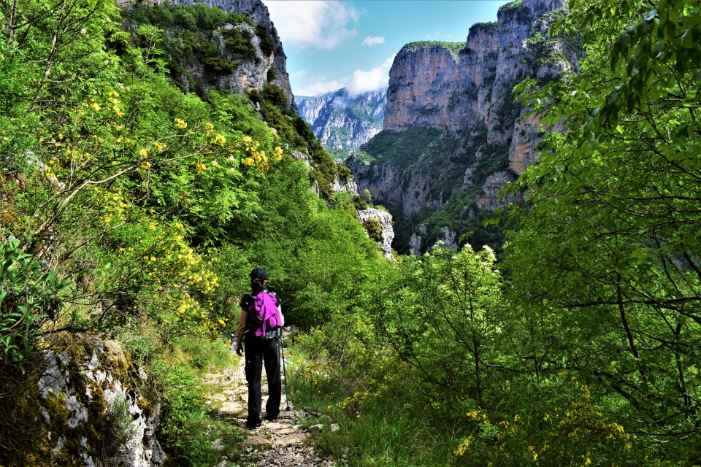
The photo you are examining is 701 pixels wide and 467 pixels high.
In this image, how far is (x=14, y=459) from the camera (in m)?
2.51

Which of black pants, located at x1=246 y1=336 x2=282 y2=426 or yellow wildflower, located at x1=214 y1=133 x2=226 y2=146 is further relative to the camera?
black pants, located at x1=246 y1=336 x2=282 y2=426

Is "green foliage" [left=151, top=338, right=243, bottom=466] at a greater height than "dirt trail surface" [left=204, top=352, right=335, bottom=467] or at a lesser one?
greater

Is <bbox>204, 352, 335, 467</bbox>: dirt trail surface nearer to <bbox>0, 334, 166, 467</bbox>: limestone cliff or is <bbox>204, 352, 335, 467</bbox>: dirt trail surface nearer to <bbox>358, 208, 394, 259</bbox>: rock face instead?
<bbox>0, 334, 166, 467</bbox>: limestone cliff

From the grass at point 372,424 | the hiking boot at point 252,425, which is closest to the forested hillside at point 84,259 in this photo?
the hiking boot at point 252,425

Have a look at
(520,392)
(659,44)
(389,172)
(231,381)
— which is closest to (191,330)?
(231,381)

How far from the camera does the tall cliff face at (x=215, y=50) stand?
31.3 meters

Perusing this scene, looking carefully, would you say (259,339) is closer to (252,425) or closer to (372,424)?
(252,425)

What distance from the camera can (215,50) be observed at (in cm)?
3438

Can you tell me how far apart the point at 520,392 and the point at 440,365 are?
1514 mm

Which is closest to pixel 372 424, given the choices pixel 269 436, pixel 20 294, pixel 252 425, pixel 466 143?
pixel 269 436

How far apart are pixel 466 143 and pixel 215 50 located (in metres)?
133

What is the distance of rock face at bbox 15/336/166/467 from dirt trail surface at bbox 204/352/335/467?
134 cm

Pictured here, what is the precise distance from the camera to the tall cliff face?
3131cm

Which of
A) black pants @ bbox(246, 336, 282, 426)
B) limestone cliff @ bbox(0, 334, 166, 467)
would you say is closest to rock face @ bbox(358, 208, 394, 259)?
black pants @ bbox(246, 336, 282, 426)
